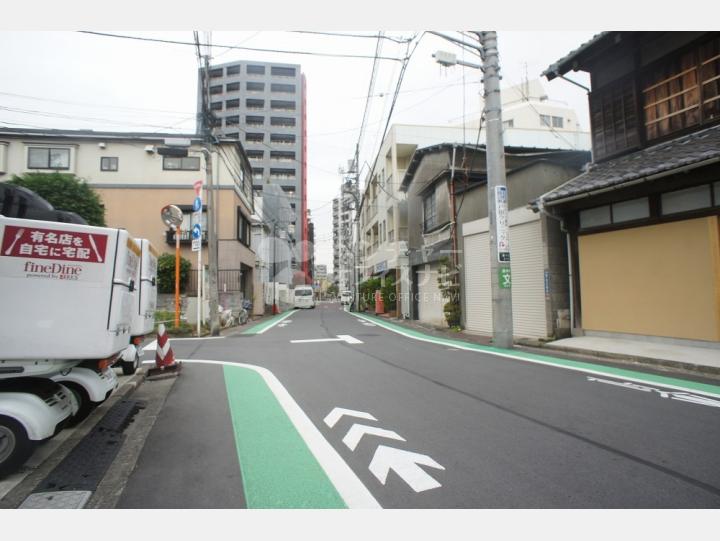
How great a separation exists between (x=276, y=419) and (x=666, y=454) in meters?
3.59

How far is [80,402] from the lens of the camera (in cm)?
400

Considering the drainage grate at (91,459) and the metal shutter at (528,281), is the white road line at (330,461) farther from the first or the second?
the metal shutter at (528,281)

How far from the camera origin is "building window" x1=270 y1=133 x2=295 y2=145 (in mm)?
58219

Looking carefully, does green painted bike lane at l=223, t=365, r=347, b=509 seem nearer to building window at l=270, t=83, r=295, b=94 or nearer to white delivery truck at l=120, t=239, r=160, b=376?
white delivery truck at l=120, t=239, r=160, b=376

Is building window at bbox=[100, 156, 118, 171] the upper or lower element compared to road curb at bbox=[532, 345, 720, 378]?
upper

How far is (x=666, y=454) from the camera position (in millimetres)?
3113

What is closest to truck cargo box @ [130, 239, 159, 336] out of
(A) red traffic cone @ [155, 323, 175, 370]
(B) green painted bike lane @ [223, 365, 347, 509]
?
(A) red traffic cone @ [155, 323, 175, 370]

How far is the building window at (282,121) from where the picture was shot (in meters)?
58.2

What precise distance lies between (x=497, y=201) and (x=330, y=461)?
8347 mm

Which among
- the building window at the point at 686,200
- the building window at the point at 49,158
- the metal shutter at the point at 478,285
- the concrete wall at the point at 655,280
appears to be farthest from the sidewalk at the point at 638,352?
the building window at the point at 49,158

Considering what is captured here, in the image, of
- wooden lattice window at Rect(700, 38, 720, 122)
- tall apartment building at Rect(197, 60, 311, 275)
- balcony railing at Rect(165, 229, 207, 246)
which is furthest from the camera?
tall apartment building at Rect(197, 60, 311, 275)

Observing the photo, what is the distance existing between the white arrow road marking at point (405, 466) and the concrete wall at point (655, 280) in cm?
736

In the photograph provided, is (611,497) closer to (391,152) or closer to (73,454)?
(73,454)

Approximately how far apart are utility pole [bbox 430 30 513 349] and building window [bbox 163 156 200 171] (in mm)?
15699
